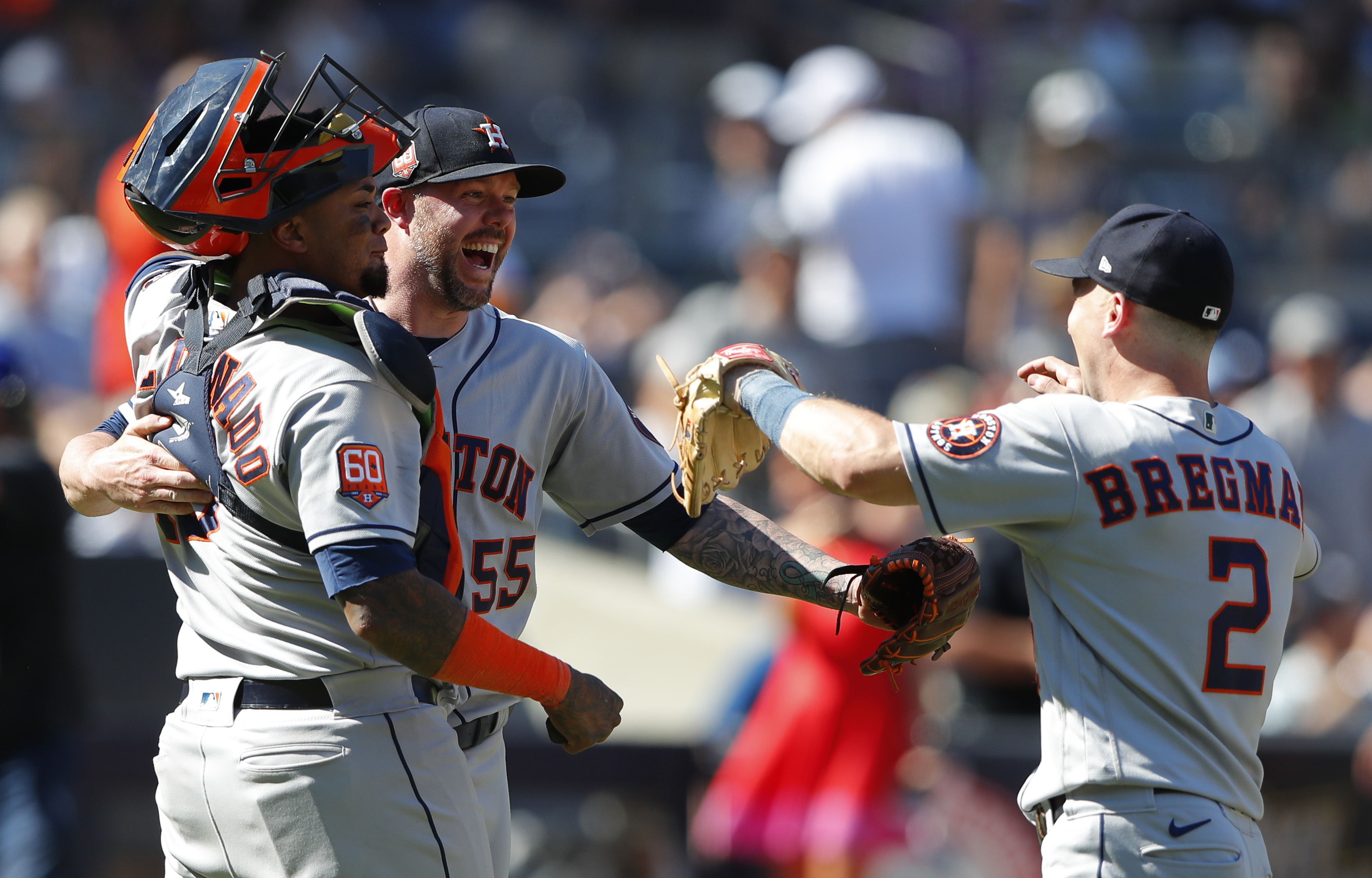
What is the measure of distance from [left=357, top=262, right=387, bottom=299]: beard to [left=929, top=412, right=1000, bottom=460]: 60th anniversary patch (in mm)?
1181

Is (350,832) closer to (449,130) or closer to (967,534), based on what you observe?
(449,130)

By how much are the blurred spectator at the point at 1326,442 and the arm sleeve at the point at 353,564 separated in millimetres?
6607

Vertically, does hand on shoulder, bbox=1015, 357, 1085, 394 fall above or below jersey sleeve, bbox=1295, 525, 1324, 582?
above

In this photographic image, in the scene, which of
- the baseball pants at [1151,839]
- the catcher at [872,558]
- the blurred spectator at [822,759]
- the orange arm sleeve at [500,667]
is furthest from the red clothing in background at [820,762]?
the orange arm sleeve at [500,667]

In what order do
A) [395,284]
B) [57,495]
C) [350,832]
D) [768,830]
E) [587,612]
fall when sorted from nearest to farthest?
[350,832]
[395,284]
[57,495]
[768,830]
[587,612]

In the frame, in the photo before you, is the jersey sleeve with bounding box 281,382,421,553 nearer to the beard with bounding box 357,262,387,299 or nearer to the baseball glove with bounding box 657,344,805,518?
the beard with bounding box 357,262,387,299

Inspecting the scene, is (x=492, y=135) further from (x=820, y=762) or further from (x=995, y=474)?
(x=820, y=762)

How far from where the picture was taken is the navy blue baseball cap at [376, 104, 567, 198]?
3385 mm

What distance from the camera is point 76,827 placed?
22.8 ft

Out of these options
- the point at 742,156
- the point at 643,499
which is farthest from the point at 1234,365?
the point at 643,499

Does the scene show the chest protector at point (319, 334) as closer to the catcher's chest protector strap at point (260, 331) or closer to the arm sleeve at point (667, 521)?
the catcher's chest protector strap at point (260, 331)

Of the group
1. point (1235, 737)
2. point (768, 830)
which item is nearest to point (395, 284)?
point (1235, 737)

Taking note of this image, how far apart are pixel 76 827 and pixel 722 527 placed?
15.5 feet

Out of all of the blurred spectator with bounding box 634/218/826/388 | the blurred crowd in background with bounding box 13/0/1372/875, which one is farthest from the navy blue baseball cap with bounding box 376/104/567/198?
the blurred spectator with bounding box 634/218/826/388
